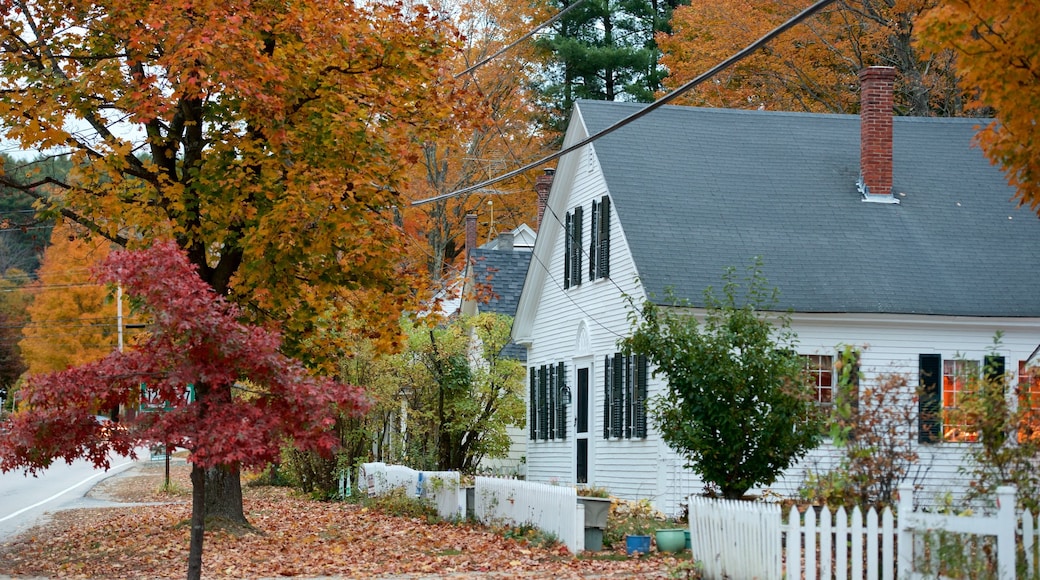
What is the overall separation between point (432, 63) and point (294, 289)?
3.58m

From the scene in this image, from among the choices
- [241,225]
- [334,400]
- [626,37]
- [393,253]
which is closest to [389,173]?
[393,253]

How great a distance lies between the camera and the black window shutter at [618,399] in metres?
21.7

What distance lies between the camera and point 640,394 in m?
20.8

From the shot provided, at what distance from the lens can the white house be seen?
20.3m

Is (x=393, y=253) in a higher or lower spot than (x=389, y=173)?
lower

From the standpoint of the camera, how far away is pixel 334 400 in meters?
10.7

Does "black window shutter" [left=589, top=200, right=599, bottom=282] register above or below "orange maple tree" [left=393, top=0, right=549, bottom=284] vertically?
below

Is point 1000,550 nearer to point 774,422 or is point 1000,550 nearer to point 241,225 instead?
point 774,422

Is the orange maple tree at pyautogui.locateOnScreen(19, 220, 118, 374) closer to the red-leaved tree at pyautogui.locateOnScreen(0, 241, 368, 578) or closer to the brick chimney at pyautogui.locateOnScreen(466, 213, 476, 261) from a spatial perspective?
the brick chimney at pyautogui.locateOnScreen(466, 213, 476, 261)

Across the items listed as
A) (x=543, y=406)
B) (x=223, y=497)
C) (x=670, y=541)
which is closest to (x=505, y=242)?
(x=543, y=406)

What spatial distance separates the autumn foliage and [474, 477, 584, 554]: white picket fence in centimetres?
524

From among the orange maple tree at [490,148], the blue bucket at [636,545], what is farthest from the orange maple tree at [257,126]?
the orange maple tree at [490,148]

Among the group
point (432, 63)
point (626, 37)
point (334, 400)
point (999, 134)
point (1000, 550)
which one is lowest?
point (1000, 550)

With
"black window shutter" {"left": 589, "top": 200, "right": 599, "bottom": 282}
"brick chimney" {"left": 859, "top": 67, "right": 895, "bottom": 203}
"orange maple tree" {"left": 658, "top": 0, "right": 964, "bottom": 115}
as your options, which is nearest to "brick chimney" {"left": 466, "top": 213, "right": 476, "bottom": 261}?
"orange maple tree" {"left": 658, "top": 0, "right": 964, "bottom": 115}
